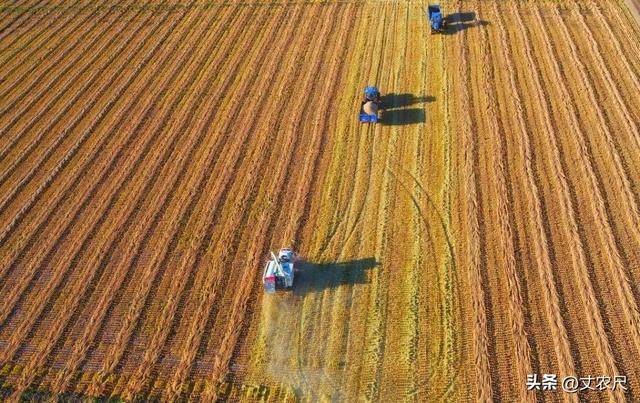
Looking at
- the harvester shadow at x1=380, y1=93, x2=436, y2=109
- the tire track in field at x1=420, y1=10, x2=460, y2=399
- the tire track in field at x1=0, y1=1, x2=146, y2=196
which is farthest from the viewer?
the harvester shadow at x1=380, y1=93, x2=436, y2=109

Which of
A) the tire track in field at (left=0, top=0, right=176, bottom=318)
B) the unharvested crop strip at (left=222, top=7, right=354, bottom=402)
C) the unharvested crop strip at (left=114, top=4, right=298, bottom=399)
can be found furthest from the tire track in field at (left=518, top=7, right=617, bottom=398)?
the tire track in field at (left=0, top=0, right=176, bottom=318)

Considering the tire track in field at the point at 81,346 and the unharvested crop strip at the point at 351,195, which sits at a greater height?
the unharvested crop strip at the point at 351,195

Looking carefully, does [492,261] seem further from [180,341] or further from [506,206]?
[180,341]

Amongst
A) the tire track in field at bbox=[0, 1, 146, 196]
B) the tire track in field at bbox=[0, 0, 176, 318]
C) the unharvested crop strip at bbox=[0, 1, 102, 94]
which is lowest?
the tire track in field at bbox=[0, 0, 176, 318]

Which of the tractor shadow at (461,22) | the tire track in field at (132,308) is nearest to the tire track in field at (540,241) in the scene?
the tractor shadow at (461,22)

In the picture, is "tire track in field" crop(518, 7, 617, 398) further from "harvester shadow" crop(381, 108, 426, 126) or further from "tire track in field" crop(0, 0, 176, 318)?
"tire track in field" crop(0, 0, 176, 318)

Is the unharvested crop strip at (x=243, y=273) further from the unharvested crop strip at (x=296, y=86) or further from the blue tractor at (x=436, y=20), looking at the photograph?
the blue tractor at (x=436, y=20)

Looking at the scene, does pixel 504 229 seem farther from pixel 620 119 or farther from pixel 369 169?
pixel 620 119
